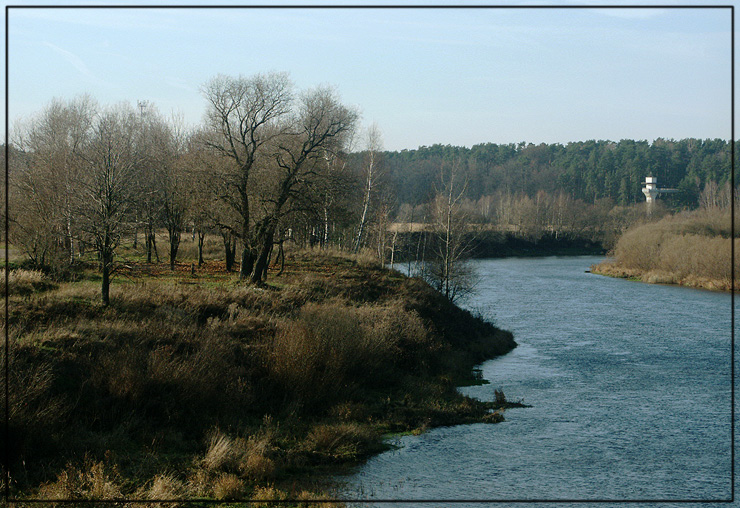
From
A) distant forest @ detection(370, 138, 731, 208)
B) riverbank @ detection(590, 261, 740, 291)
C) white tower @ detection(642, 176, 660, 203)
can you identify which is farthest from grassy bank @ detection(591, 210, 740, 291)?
distant forest @ detection(370, 138, 731, 208)

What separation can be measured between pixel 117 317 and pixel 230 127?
12.9 m

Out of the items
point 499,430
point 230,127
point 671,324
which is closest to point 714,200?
point 671,324

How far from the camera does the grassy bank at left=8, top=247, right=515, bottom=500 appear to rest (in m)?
13.3

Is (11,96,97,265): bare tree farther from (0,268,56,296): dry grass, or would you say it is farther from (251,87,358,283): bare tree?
(251,87,358,283): bare tree

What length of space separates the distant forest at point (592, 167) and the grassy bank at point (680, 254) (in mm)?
29700

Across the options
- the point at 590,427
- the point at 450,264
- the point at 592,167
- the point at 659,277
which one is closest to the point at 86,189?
the point at 590,427

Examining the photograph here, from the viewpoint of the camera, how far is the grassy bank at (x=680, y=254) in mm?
53438

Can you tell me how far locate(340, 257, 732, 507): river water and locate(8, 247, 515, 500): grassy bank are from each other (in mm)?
1461

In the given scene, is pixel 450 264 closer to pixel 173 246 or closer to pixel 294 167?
pixel 294 167

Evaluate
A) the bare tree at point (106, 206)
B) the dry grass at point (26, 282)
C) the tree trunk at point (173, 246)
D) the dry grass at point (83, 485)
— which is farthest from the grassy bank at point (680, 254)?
the dry grass at point (83, 485)

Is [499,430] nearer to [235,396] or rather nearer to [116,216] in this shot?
[235,396]

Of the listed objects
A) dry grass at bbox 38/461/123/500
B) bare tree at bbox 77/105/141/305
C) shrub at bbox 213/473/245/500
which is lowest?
shrub at bbox 213/473/245/500

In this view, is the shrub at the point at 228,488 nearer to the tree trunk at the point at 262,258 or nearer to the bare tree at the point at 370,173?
the tree trunk at the point at 262,258

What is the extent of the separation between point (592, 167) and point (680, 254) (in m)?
58.9
